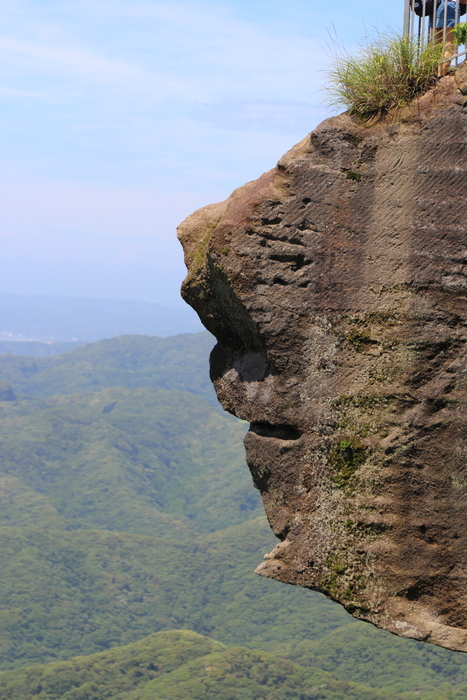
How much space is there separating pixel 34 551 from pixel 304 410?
137m

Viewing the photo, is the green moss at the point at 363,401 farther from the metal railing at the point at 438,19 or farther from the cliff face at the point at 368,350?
the metal railing at the point at 438,19

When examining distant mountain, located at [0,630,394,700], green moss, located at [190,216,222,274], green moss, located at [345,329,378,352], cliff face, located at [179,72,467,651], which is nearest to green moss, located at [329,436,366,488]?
cliff face, located at [179,72,467,651]

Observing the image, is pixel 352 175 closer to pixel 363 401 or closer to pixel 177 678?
pixel 363 401

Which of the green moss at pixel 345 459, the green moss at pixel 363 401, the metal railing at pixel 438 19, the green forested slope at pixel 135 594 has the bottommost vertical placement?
the green forested slope at pixel 135 594

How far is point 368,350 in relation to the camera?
823 cm

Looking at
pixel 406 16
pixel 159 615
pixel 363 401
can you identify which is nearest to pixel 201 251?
pixel 363 401

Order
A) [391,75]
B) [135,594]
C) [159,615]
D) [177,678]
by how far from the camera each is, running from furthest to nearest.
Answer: [135,594] < [159,615] < [177,678] < [391,75]

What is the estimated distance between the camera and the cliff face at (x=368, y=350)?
7988 mm

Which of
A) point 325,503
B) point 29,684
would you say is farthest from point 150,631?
point 325,503

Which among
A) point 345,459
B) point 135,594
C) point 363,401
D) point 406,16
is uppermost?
point 406,16

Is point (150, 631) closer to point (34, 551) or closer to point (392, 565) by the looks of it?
point (34, 551)

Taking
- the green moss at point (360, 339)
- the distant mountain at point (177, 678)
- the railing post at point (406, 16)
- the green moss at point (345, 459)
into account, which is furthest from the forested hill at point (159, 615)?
the railing post at point (406, 16)

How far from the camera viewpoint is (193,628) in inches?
5167

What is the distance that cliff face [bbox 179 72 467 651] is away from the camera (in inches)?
314
